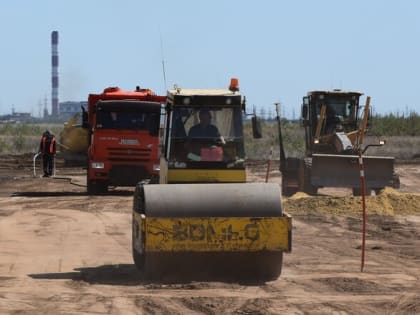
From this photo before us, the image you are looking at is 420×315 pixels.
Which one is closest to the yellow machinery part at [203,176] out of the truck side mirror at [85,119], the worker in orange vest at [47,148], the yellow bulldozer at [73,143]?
the truck side mirror at [85,119]

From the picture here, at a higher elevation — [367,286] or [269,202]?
[269,202]

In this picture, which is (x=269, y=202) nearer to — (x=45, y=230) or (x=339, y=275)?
(x=339, y=275)

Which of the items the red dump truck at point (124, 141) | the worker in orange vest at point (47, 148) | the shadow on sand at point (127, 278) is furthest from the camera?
the worker in orange vest at point (47, 148)

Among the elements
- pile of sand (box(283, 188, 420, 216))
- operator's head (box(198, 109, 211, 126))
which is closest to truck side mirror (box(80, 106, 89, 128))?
pile of sand (box(283, 188, 420, 216))

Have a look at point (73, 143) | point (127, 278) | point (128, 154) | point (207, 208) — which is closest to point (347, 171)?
point (128, 154)

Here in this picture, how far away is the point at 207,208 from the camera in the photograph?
13820 mm

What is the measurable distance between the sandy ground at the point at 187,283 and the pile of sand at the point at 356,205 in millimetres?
101

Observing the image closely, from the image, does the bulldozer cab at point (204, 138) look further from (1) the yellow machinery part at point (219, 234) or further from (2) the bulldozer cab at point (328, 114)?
(2) the bulldozer cab at point (328, 114)

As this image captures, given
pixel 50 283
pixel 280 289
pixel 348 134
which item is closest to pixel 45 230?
pixel 50 283

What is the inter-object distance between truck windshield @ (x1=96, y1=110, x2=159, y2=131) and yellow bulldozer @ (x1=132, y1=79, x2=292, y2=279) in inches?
579

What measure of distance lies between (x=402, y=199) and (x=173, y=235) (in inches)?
508

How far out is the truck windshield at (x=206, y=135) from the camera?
1500 centimetres

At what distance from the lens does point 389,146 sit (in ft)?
200

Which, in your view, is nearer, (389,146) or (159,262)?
(159,262)
